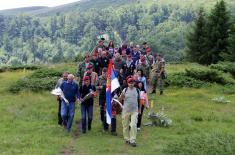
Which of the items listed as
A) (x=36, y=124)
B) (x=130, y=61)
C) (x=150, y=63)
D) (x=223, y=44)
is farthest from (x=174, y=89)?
(x=223, y=44)

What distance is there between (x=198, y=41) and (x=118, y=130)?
43.2 metres

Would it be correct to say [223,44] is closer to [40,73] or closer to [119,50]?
[40,73]

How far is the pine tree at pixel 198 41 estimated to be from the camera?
60.3 meters

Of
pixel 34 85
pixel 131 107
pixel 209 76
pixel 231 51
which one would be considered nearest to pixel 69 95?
pixel 131 107

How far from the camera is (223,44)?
5841 centimetres

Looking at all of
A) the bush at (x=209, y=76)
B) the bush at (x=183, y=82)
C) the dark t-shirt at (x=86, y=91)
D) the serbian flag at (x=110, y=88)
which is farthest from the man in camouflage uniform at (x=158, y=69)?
the dark t-shirt at (x=86, y=91)

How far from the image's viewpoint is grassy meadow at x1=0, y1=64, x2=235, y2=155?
16131 mm

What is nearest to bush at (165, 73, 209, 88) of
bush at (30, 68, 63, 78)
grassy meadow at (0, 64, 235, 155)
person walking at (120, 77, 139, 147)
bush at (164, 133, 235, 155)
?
grassy meadow at (0, 64, 235, 155)

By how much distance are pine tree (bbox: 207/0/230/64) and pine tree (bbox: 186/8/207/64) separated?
3.76 feet

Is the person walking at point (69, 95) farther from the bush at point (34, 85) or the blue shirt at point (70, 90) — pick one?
the bush at point (34, 85)

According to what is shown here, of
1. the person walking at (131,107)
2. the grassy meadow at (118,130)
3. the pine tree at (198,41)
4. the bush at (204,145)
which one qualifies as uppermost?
the person walking at (131,107)

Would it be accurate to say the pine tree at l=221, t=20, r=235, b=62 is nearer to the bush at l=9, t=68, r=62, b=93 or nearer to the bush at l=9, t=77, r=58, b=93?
the bush at l=9, t=68, r=62, b=93

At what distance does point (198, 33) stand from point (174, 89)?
3039cm

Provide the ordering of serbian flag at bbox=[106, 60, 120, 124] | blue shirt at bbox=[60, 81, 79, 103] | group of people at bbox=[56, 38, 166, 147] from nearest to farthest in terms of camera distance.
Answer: group of people at bbox=[56, 38, 166, 147]
serbian flag at bbox=[106, 60, 120, 124]
blue shirt at bbox=[60, 81, 79, 103]
